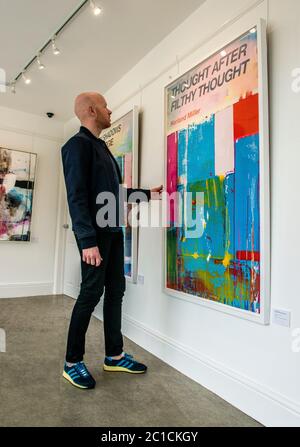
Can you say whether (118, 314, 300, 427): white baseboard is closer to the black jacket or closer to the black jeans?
the black jeans

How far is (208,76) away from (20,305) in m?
2.92

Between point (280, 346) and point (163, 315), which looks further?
point (163, 315)

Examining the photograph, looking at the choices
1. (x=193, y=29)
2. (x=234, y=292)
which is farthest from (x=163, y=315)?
(x=193, y=29)

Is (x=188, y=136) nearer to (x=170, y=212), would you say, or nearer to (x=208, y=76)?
(x=208, y=76)

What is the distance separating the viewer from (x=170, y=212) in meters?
2.05

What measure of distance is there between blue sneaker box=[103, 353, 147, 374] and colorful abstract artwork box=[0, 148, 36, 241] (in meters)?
2.49

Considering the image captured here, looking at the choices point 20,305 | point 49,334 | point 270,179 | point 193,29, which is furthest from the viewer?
point 20,305

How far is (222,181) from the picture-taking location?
1.62 m

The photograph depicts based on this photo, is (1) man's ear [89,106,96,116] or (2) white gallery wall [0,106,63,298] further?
(2) white gallery wall [0,106,63,298]

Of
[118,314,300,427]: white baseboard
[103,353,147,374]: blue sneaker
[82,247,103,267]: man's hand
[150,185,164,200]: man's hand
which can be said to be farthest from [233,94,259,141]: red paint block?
[103,353,147,374]: blue sneaker

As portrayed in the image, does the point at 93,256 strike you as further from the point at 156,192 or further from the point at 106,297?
the point at 156,192

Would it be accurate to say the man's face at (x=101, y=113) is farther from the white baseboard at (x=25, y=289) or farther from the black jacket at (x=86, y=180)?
the white baseboard at (x=25, y=289)

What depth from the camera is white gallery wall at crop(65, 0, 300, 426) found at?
1289 mm
